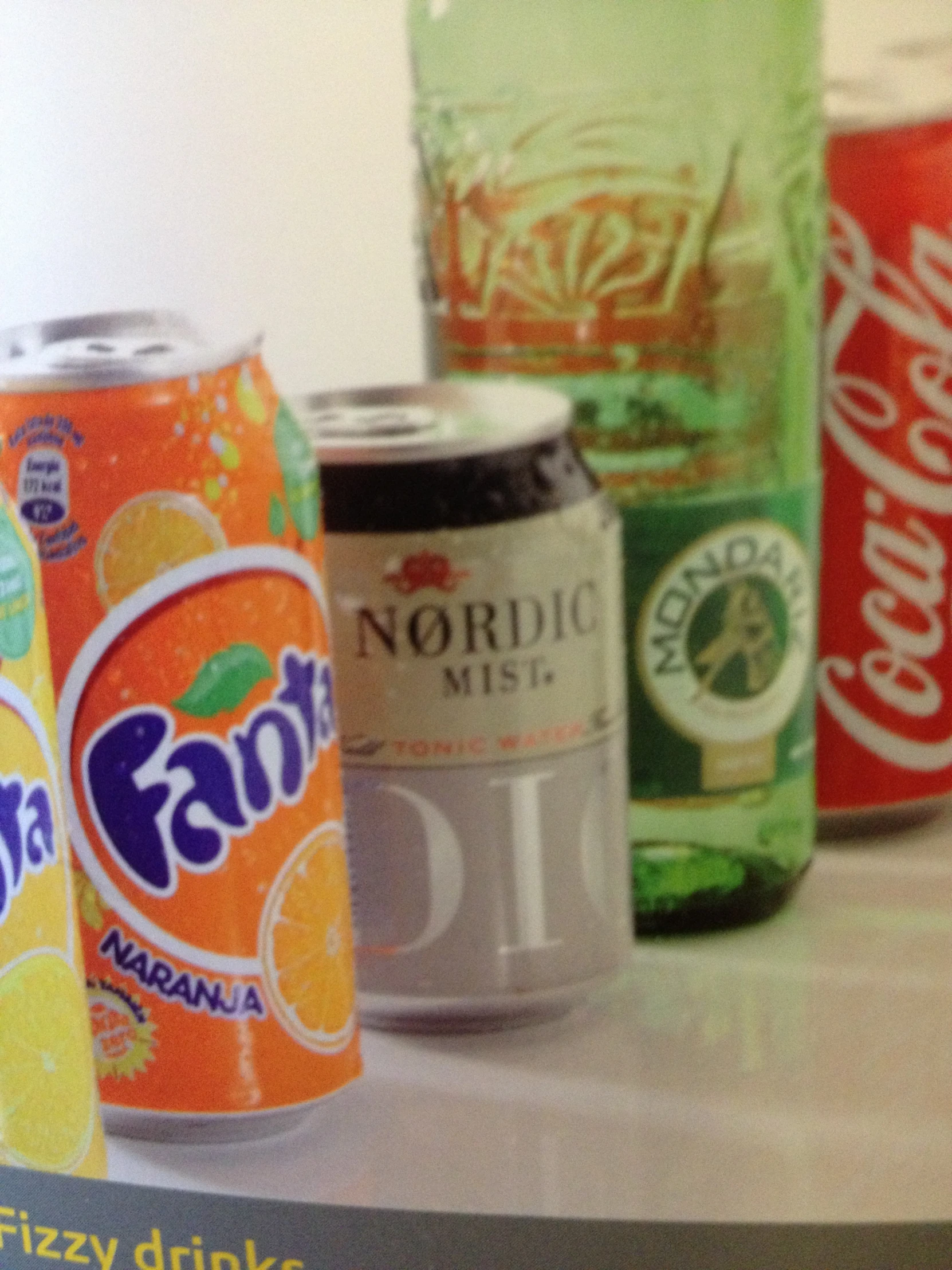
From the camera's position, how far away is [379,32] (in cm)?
61

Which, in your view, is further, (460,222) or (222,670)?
(460,222)

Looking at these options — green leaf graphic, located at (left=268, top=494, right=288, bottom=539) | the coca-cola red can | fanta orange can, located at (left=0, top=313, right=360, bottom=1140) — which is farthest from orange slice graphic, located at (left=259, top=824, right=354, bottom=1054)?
the coca-cola red can

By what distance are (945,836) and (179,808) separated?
403mm

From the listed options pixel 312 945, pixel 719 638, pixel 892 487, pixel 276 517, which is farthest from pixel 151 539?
pixel 892 487

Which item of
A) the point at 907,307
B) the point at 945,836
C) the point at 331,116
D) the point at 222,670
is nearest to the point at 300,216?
the point at 331,116

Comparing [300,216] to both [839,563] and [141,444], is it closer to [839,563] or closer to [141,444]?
[141,444]

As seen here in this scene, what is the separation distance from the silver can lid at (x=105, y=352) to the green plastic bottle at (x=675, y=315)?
0.40 feet

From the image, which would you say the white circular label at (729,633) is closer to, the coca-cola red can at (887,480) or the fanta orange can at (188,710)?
the coca-cola red can at (887,480)

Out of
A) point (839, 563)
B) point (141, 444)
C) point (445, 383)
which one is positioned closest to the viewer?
point (141, 444)

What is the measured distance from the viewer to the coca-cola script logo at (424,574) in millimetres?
638

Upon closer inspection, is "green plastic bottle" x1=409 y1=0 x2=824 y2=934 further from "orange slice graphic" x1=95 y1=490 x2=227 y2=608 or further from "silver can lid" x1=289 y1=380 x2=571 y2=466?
"orange slice graphic" x1=95 y1=490 x2=227 y2=608

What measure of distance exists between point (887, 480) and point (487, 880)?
26 centimetres

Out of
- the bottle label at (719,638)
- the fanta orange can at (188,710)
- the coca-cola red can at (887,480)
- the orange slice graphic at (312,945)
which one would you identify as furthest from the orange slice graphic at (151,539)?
the coca-cola red can at (887,480)

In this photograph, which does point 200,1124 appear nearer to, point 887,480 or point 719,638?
point 719,638
